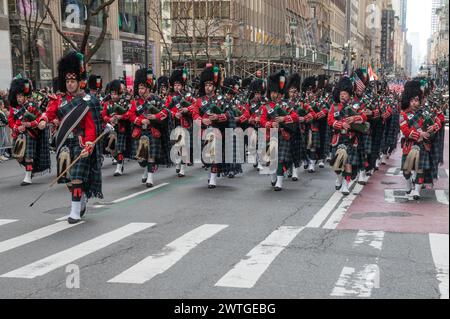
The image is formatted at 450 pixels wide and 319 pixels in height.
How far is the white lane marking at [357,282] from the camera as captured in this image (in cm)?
559

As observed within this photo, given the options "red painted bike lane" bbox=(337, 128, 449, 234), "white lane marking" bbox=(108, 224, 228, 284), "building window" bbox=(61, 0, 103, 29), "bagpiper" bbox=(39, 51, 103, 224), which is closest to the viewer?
"white lane marking" bbox=(108, 224, 228, 284)

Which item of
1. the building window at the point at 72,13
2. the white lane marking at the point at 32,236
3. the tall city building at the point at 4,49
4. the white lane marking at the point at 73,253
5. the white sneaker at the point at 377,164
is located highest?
the building window at the point at 72,13

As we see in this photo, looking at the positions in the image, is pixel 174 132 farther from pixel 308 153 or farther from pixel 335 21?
pixel 335 21

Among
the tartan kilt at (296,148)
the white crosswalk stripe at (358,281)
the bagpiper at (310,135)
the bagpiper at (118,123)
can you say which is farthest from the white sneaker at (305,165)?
the white crosswalk stripe at (358,281)

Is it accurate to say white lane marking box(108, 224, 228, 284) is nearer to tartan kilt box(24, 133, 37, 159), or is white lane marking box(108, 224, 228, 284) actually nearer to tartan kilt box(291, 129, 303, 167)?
tartan kilt box(291, 129, 303, 167)

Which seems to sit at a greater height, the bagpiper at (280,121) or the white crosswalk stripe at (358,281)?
the bagpiper at (280,121)

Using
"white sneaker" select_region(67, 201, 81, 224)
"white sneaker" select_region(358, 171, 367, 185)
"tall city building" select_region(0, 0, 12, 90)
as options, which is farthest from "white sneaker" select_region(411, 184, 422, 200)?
"tall city building" select_region(0, 0, 12, 90)

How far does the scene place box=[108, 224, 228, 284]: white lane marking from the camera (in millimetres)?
6136

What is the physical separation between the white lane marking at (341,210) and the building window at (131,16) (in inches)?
1133

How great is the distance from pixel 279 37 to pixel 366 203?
194 ft

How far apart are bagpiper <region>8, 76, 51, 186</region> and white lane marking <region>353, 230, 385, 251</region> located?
279 inches

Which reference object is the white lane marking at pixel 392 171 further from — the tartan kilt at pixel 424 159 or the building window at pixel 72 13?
the building window at pixel 72 13

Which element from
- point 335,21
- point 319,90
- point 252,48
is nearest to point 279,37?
point 335,21

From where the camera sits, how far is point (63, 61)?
8.98 m
